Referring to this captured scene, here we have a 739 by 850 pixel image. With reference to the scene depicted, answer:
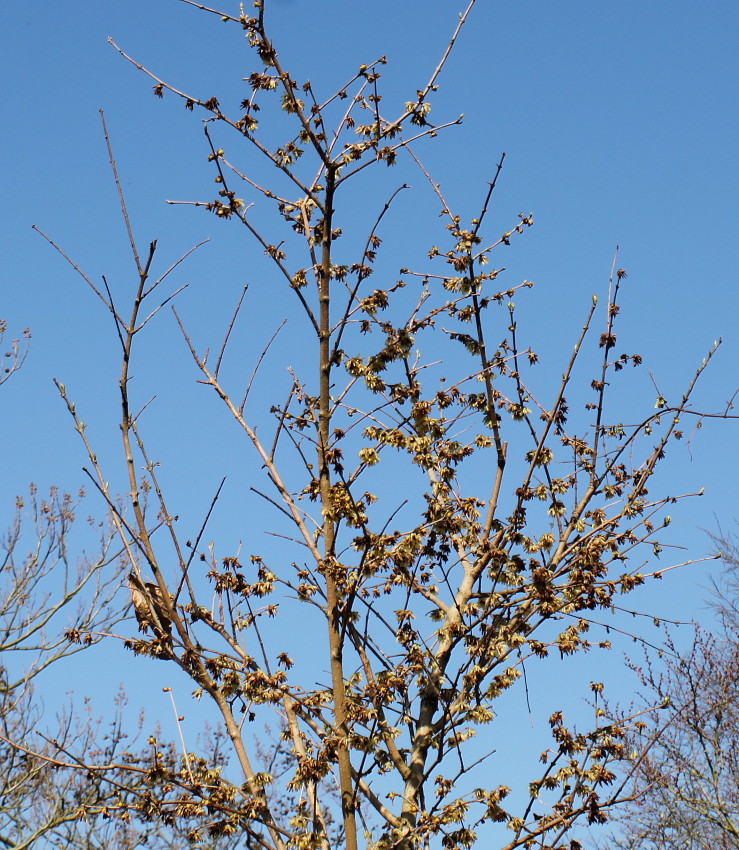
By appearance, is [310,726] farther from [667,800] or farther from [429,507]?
[667,800]

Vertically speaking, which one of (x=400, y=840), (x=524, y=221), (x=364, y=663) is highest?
(x=524, y=221)

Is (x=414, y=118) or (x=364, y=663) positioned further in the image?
(x=414, y=118)

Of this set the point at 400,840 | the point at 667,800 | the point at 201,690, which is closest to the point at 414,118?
the point at 201,690

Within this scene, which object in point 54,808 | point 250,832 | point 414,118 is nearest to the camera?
point 250,832

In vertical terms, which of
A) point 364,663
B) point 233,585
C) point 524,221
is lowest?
point 364,663

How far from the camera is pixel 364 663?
4742 mm

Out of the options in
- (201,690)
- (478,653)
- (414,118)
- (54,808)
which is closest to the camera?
(201,690)

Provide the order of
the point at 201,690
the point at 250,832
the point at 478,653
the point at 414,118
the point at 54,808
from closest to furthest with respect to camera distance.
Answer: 1. the point at 250,832
2. the point at 201,690
3. the point at 478,653
4. the point at 414,118
5. the point at 54,808

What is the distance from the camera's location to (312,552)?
15.5ft

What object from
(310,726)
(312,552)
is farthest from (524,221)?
(310,726)

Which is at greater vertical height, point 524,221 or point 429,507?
point 524,221

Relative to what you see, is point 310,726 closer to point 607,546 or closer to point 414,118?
point 607,546

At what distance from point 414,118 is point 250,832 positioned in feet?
12.2

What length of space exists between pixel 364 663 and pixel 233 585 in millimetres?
795
